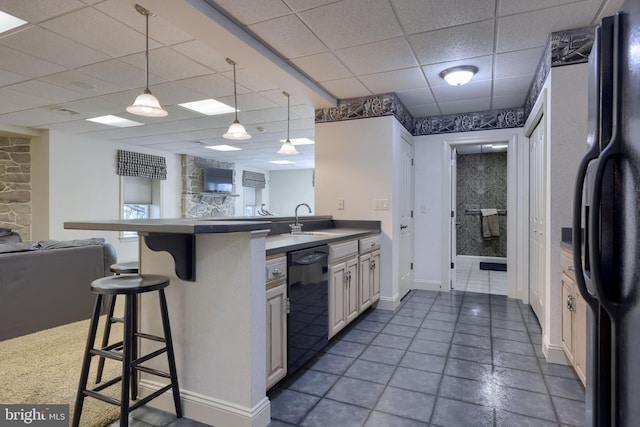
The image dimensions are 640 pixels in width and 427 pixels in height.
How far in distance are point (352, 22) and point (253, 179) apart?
817cm

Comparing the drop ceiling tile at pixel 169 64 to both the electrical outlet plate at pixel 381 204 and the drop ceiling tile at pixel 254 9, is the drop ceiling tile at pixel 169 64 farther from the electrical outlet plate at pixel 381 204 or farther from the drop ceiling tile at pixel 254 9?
the electrical outlet plate at pixel 381 204

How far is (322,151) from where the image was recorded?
417 cm

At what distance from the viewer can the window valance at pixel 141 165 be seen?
682 centimetres

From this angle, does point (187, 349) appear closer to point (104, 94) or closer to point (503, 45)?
point (503, 45)

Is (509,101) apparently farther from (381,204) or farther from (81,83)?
(81,83)

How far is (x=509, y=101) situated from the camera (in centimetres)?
402

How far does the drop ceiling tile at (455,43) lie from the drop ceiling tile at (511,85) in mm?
707

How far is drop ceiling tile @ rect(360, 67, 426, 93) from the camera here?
3.25 m

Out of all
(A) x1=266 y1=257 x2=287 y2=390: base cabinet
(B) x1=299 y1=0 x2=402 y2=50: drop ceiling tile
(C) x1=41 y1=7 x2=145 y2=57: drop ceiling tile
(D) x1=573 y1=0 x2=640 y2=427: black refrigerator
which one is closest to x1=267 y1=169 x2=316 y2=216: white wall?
(C) x1=41 y1=7 x2=145 y2=57: drop ceiling tile

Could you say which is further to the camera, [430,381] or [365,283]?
[365,283]

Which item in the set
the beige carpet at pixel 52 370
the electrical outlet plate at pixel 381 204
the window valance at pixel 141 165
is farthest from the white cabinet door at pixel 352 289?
the window valance at pixel 141 165

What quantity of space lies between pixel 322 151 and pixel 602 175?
11.4 ft

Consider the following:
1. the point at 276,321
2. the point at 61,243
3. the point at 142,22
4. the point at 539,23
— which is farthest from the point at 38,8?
the point at 539,23

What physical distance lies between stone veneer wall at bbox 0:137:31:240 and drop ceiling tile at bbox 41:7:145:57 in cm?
434
